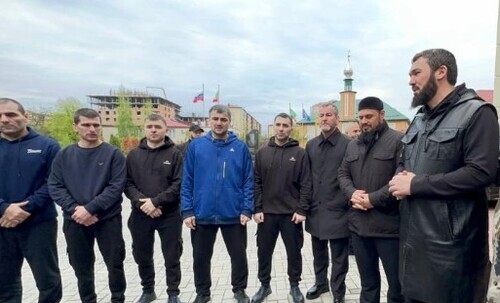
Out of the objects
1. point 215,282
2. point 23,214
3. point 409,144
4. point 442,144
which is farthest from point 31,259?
point 442,144

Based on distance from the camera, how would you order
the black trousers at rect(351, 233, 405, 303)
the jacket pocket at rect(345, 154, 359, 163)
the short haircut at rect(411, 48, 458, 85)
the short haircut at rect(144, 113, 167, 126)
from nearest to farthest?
the short haircut at rect(411, 48, 458, 85) < the black trousers at rect(351, 233, 405, 303) < the jacket pocket at rect(345, 154, 359, 163) < the short haircut at rect(144, 113, 167, 126)

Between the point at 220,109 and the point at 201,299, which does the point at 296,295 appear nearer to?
the point at 201,299

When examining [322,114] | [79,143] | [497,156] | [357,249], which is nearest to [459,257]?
[497,156]

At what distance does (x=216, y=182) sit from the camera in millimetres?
3865

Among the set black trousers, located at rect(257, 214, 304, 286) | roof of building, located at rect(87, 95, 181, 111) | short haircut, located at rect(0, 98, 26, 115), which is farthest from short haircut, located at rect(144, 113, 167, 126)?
roof of building, located at rect(87, 95, 181, 111)

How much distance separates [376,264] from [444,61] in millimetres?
2052

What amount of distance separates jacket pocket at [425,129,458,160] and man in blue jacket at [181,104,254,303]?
2.11 meters

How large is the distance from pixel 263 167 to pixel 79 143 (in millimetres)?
2274

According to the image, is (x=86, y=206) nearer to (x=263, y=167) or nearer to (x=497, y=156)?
(x=263, y=167)

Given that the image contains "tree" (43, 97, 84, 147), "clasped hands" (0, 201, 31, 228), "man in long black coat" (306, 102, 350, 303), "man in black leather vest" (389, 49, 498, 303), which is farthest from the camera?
"tree" (43, 97, 84, 147)

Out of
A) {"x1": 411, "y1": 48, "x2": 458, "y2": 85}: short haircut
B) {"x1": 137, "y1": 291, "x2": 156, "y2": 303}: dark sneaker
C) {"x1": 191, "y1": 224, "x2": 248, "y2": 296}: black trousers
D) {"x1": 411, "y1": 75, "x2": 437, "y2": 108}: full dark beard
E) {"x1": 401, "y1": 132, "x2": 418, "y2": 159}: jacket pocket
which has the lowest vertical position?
{"x1": 137, "y1": 291, "x2": 156, "y2": 303}: dark sneaker

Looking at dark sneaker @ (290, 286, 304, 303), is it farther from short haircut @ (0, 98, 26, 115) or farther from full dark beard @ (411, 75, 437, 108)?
short haircut @ (0, 98, 26, 115)

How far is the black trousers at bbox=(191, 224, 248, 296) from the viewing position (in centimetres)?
390

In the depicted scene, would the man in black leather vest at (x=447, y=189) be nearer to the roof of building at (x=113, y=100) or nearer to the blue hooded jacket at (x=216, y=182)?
the blue hooded jacket at (x=216, y=182)
